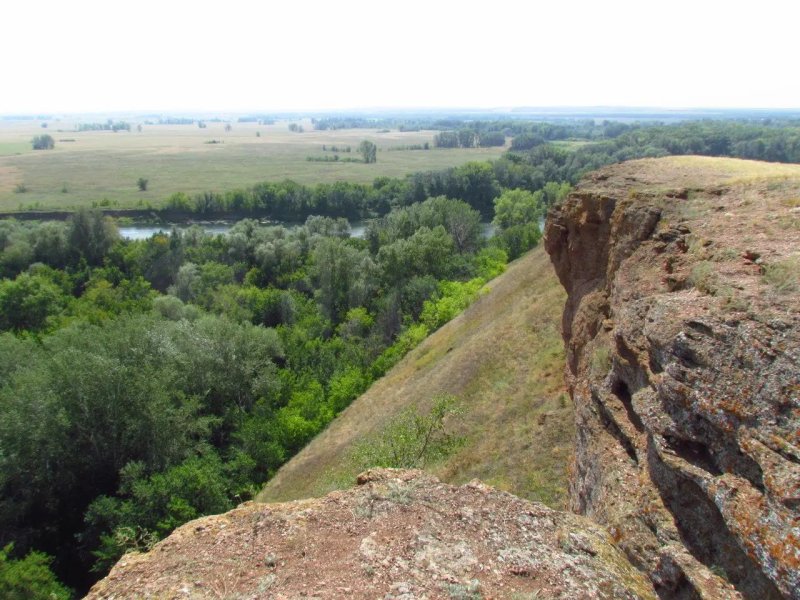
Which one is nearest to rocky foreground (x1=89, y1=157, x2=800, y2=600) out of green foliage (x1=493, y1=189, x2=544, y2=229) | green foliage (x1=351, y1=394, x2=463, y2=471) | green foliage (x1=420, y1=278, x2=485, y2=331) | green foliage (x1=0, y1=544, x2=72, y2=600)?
green foliage (x1=351, y1=394, x2=463, y2=471)

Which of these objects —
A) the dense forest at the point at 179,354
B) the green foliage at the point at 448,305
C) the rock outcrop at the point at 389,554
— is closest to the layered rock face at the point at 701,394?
the rock outcrop at the point at 389,554

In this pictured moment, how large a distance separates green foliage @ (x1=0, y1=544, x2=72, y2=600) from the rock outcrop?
11629 mm

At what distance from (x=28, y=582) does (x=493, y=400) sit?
56.8 ft

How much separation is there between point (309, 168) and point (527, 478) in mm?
139822

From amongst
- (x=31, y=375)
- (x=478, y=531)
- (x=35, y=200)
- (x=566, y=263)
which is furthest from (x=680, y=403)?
(x=35, y=200)

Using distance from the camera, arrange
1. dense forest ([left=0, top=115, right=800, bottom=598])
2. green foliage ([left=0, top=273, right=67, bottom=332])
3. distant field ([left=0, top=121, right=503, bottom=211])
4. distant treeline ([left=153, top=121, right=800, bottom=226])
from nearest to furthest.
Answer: dense forest ([left=0, top=115, right=800, bottom=598])
green foliage ([left=0, top=273, right=67, bottom=332])
distant treeline ([left=153, top=121, right=800, bottom=226])
distant field ([left=0, top=121, right=503, bottom=211])

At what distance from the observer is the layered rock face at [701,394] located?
687 cm

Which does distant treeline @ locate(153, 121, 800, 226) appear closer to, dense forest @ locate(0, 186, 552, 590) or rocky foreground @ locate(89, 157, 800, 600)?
dense forest @ locate(0, 186, 552, 590)

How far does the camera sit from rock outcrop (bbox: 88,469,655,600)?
23.0 feet

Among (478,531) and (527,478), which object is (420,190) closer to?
(527,478)

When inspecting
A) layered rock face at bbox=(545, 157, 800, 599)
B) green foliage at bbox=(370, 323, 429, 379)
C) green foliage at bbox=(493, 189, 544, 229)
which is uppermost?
layered rock face at bbox=(545, 157, 800, 599)

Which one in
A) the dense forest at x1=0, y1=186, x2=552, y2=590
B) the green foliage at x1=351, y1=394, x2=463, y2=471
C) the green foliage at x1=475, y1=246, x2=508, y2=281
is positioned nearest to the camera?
the green foliage at x1=351, y1=394, x2=463, y2=471

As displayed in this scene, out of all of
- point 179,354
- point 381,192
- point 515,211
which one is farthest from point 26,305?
point 381,192

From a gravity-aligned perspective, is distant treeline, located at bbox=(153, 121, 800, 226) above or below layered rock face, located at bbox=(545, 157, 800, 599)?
below
